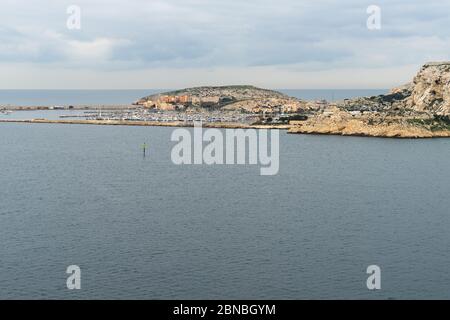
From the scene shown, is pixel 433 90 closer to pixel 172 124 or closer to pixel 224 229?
pixel 172 124

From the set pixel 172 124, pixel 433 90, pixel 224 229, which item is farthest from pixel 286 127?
pixel 224 229

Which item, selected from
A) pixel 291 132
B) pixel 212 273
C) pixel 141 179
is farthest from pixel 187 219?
pixel 291 132

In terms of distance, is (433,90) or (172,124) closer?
(433,90)

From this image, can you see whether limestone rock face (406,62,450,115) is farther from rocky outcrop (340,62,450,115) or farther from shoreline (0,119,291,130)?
shoreline (0,119,291,130)

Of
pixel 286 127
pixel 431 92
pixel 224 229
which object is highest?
pixel 431 92

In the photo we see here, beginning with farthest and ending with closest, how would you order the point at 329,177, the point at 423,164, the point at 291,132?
the point at 291,132
the point at 423,164
the point at 329,177
